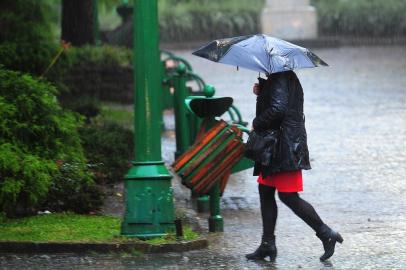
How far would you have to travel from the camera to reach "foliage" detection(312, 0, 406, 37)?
35969 mm

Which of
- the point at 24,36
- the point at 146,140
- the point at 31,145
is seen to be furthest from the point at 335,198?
the point at 24,36

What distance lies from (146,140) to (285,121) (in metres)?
1.25

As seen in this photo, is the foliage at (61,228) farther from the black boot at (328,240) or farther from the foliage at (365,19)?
the foliage at (365,19)

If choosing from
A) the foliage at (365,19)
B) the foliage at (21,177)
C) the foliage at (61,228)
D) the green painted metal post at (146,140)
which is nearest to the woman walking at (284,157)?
the green painted metal post at (146,140)

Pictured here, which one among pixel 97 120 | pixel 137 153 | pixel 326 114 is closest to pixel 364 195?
pixel 137 153

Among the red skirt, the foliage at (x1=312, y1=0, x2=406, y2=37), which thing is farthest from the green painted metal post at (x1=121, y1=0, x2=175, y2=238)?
the foliage at (x1=312, y1=0, x2=406, y2=37)

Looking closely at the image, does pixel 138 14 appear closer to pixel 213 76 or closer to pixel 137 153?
pixel 137 153

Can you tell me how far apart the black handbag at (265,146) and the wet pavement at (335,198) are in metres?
0.86

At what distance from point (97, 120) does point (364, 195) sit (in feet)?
19.1

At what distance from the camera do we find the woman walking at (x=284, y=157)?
8055 millimetres

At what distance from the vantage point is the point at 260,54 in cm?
820

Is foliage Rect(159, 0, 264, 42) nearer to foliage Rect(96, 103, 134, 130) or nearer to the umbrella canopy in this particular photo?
foliage Rect(96, 103, 134, 130)

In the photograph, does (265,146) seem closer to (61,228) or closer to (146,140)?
(146,140)

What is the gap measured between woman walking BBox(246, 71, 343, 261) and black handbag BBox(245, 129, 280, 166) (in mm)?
34
